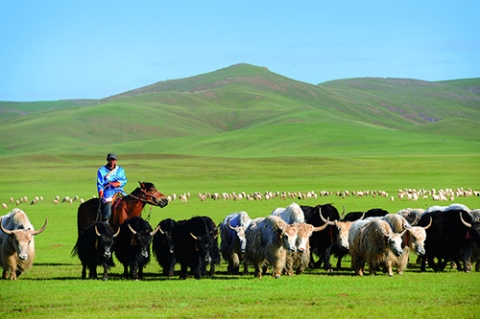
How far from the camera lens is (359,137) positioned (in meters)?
143

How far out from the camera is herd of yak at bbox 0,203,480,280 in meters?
15.7

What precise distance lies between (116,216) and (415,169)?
202 ft

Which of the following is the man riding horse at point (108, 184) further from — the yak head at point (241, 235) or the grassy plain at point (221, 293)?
the yak head at point (241, 235)

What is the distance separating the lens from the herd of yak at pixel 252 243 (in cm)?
1573

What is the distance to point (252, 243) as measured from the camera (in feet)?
53.6

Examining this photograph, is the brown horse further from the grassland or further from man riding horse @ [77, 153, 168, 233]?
the grassland

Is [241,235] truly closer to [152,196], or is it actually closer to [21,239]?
[152,196]

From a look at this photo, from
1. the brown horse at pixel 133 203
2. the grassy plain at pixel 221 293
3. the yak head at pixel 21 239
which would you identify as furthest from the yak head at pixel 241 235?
the yak head at pixel 21 239

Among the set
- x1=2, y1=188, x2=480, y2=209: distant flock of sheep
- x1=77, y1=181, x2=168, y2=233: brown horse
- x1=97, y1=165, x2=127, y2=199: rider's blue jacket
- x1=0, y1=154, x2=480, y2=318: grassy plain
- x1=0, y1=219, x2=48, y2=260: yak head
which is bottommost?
x1=0, y1=154, x2=480, y2=318: grassy plain

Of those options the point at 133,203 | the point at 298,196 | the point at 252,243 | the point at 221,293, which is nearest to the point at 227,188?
the point at 298,196

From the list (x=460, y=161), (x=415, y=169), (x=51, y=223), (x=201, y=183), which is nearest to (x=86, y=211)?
(x=51, y=223)

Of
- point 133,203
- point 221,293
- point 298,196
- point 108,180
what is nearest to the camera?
point 221,293

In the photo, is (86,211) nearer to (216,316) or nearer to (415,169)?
(216,316)

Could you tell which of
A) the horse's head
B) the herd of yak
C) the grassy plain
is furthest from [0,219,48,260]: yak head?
the horse's head
